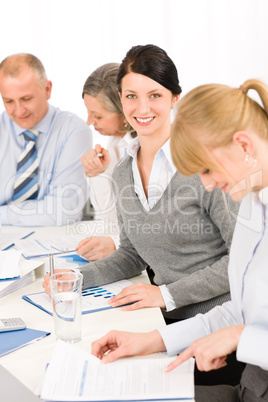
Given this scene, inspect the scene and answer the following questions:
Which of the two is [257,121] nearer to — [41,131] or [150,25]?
[41,131]

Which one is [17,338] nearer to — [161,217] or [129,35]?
[161,217]

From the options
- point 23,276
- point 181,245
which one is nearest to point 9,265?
point 23,276

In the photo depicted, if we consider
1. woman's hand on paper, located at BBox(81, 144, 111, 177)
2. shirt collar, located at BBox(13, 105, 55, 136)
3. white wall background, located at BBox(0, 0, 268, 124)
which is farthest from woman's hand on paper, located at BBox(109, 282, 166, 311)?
white wall background, located at BBox(0, 0, 268, 124)

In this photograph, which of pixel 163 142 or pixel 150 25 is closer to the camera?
pixel 163 142

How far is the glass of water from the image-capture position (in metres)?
1.20

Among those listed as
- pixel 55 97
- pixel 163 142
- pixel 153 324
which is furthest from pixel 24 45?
pixel 153 324

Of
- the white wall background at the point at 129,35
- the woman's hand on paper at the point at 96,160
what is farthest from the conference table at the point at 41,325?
the white wall background at the point at 129,35

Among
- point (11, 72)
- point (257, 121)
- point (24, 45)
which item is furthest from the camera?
point (24, 45)

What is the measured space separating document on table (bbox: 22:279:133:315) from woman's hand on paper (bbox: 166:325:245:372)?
0.40 meters

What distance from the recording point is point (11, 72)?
8.98ft

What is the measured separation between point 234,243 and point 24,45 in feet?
10.7

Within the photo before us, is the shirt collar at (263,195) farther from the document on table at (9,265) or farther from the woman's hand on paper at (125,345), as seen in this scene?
the document on table at (9,265)

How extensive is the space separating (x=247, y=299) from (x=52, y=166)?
73.5 inches

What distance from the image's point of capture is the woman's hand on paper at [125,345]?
110cm
